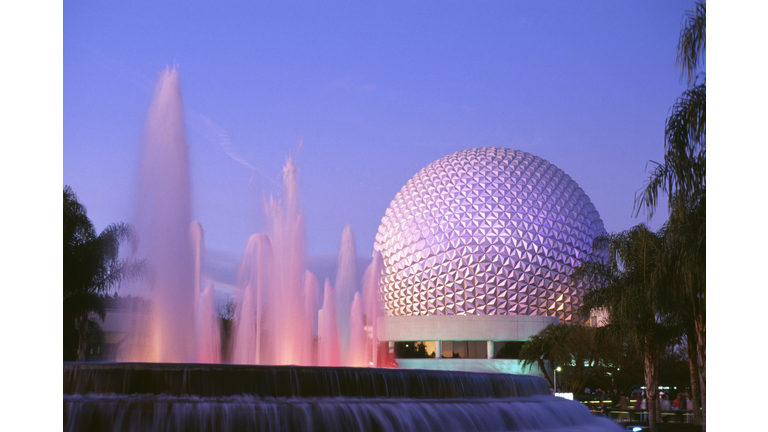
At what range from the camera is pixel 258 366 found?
10492mm

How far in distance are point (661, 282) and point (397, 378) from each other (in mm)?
5652

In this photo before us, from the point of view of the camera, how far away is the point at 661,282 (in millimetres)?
14023

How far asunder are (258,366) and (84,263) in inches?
582

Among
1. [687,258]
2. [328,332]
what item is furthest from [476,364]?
[687,258]

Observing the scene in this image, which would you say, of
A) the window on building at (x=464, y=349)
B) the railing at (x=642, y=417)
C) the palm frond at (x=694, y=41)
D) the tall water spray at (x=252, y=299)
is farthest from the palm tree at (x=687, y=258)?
the window on building at (x=464, y=349)

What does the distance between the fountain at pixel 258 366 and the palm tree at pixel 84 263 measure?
738 centimetres

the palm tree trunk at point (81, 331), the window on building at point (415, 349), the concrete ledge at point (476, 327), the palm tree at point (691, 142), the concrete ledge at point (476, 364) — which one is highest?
the palm tree at point (691, 142)

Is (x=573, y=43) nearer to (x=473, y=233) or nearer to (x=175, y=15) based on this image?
(x=175, y=15)

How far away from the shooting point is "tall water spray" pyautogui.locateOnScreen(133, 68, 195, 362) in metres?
13.8

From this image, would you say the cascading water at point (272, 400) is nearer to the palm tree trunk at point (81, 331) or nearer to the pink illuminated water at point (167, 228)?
the pink illuminated water at point (167, 228)

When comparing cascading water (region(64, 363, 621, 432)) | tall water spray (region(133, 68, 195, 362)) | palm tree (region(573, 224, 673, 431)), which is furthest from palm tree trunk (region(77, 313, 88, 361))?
palm tree (region(573, 224, 673, 431))

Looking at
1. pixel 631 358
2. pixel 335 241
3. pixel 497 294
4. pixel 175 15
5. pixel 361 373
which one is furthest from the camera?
pixel 497 294

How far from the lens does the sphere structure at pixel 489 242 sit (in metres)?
36.2
